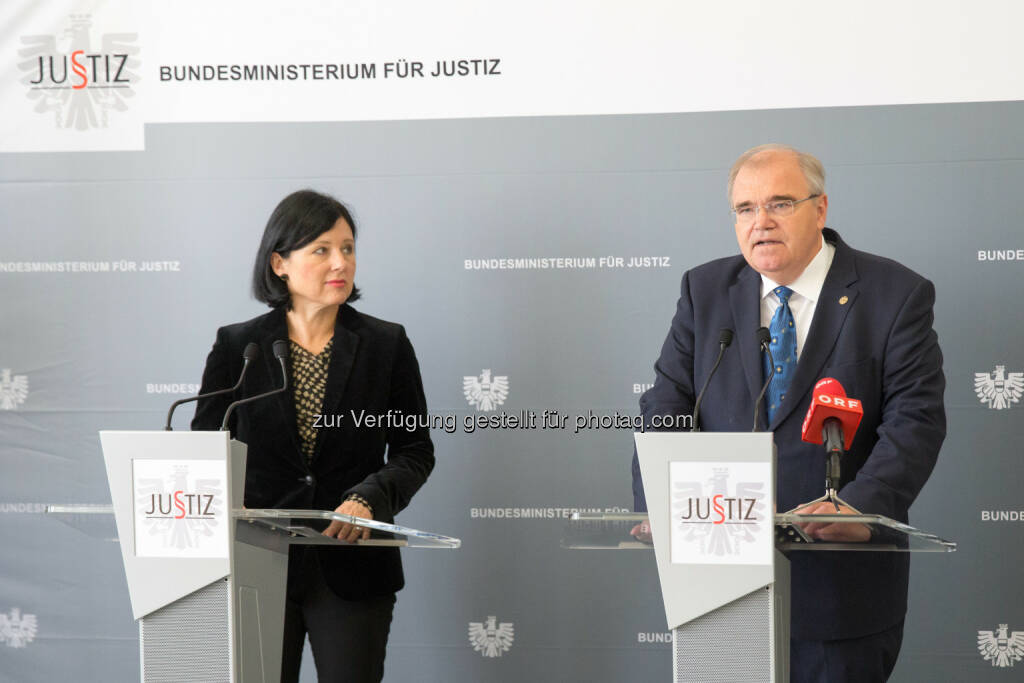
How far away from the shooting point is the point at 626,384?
3.75m

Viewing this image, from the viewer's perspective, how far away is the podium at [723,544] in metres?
2.15

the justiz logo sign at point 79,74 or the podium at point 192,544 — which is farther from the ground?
the justiz logo sign at point 79,74

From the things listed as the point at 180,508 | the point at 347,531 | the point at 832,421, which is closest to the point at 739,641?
the point at 832,421

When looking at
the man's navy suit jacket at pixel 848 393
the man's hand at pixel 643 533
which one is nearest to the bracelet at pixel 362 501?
the man's navy suit jacket at pixel 848 393

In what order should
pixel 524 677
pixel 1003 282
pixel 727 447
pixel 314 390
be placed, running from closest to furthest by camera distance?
pixel 727 447, pixel 314 390, pixel 1003 282, pixel 524 677

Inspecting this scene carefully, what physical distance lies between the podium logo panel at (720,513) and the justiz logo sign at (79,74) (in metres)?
2.81

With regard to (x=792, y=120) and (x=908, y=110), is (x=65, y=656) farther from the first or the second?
(x=908, y=110)

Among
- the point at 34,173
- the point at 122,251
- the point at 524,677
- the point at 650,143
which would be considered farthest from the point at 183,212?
the point at 524,677

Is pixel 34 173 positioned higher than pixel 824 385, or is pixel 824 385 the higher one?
pixel 34 173

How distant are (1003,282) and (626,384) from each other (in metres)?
1.35

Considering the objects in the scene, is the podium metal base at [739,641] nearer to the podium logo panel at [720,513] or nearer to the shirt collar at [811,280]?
the podium logo panel at [720,513]

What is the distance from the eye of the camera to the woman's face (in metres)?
3.39

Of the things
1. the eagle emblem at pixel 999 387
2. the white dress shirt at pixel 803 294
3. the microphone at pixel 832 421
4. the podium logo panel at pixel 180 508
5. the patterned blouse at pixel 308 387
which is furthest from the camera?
the eagle emblem at pixel 999 387

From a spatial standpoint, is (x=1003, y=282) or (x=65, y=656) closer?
(x=1003, y=282)
